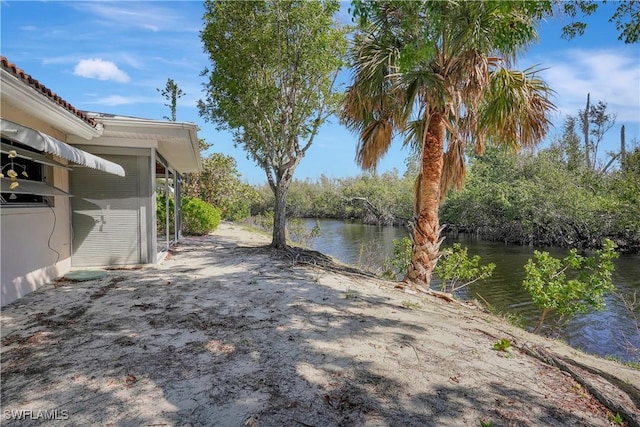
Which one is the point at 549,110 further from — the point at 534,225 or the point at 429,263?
the point at 534,225

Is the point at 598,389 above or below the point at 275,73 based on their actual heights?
below

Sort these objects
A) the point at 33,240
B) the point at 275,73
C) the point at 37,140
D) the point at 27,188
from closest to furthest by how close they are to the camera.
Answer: the point at 37,140
the point at 27,188
the point at 33,240
the point at 275,73

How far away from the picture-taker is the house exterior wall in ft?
15.3

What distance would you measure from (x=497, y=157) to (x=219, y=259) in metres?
23.7

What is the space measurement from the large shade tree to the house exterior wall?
4.14 metres

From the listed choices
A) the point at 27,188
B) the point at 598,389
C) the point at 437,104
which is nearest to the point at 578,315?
the point at 437,104

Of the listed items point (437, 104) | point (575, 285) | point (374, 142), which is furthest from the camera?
point (374, 142)

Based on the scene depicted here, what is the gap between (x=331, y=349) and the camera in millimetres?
3590

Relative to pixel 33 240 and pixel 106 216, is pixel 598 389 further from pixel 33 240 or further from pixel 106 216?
pixel 106 216

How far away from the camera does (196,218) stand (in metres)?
14.5

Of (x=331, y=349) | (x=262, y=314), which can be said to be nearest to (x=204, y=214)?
(x=262, y=314)

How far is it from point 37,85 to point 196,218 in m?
10.7

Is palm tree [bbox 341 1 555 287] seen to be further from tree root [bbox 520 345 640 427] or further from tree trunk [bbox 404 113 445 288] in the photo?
tree root [bbox 520 345 640 427]

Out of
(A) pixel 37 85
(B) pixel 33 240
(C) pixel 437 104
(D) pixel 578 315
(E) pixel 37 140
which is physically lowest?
(D) pixel 578 315
